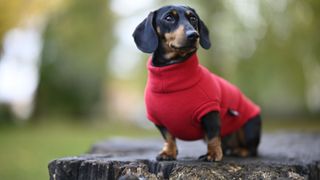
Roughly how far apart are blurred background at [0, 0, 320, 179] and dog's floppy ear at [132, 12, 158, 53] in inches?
151

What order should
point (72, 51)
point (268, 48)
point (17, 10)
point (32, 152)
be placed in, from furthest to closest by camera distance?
point (72, 51), point (268, 48), point (17, 10), point (32, 152)

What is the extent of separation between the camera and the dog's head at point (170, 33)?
3.65m

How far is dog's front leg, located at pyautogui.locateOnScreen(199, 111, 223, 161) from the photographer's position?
12.9ft

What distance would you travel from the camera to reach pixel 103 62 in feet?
64.1

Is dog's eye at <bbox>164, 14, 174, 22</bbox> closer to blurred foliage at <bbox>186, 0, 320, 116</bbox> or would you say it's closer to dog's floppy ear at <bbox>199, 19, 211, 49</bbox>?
dog's floppy ear at <bbox>199, 19, 211, 49</bbox>

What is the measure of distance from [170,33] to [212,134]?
0.85 metres

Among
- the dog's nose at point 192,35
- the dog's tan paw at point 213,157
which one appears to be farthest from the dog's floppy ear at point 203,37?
the dog's tan paw at point 213,157

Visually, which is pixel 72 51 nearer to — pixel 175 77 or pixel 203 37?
pixel 203 37

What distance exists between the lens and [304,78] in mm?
13875

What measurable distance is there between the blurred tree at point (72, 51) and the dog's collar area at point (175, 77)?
1518 cm

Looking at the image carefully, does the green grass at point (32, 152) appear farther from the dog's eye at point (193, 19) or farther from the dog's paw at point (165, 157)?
the dog's eye at point (193, 19)

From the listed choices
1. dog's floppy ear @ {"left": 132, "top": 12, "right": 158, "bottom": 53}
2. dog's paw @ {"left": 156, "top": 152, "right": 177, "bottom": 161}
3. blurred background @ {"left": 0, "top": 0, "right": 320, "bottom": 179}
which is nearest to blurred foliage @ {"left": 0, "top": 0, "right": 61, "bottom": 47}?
blurred background @ {"left": 0, "top": 0, "right": 320, "bottom": 179}

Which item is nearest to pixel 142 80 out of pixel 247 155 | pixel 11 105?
pixel 11 105

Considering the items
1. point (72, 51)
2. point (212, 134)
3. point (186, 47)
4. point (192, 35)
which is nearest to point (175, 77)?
point (186, 47)
